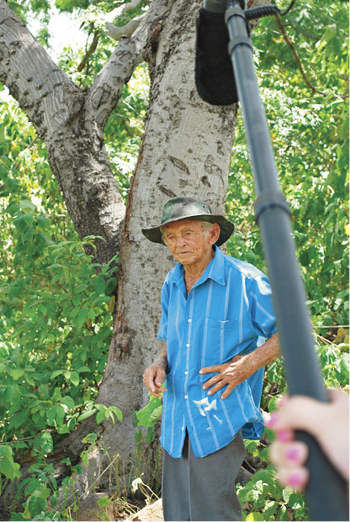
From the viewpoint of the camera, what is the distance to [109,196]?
3807mm

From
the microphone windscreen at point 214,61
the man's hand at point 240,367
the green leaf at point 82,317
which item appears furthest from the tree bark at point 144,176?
the microphone windscreen at point 214,61

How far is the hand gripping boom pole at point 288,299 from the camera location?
0.49m

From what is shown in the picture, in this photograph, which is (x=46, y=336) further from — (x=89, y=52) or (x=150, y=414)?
(x=89, y=52)

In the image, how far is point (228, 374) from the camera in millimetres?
2008

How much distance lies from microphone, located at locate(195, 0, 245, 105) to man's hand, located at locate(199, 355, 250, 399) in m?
1.07

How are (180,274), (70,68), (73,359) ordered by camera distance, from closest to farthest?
(180,274), (73,359), (70,68)

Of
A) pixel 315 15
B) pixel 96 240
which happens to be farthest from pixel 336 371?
pixel 315 15

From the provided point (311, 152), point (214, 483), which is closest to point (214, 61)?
point (214, 483)

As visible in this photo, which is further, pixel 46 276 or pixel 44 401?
pixel 46 276

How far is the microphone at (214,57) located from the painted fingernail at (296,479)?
35.2 inches

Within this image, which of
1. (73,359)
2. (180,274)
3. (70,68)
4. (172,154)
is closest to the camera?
(180,274)

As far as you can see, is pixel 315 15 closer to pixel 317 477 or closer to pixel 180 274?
pixel 180 274

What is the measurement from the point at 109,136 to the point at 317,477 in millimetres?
7079

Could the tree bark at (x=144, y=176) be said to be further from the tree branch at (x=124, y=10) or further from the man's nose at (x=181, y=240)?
the tree branch at (x=124, y=10)
